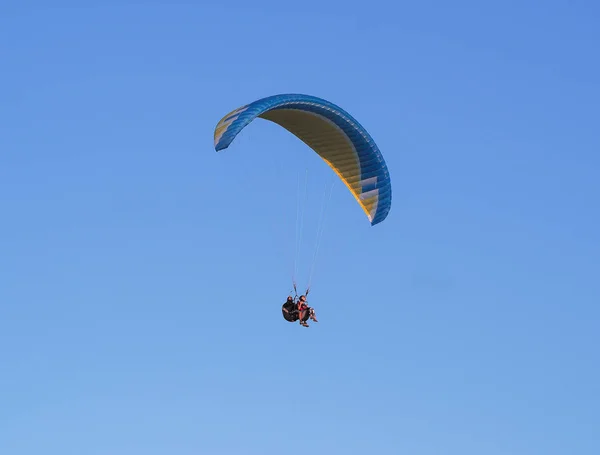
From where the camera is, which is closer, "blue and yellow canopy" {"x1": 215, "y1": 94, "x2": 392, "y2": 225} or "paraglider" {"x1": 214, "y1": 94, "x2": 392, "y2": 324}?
"paraglider" {"x1": 214, "y1": 94, "x2": 392, "y2": 324}

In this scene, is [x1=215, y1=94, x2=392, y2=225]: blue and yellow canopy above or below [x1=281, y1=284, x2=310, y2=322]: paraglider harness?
above

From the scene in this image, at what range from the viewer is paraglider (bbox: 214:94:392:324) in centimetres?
5247

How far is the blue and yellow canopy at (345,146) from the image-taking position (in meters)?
52.9

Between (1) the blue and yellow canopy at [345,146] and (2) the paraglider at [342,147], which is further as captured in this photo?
(1) the blue and yellow canopy at [345,146]

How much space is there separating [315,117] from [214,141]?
501 cm

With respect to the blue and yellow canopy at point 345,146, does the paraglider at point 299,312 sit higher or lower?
lower

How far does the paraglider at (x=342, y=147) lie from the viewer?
172 feet

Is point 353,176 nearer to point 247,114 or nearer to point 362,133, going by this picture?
point 362,133

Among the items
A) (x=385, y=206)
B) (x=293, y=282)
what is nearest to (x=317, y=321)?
(x=293, y=282)

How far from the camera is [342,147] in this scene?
179 feet

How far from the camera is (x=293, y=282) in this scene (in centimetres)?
5244

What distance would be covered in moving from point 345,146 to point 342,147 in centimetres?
13

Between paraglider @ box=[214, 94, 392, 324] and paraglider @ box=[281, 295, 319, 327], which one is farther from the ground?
paraglider @ box=[214, 94, 392, 324]

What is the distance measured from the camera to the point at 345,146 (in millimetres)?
54469
